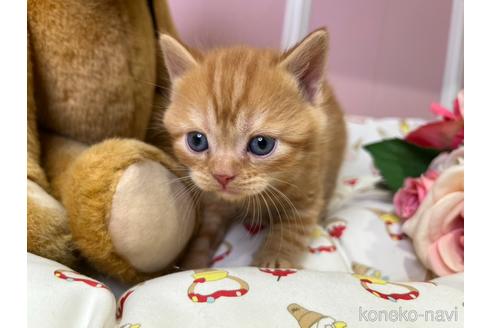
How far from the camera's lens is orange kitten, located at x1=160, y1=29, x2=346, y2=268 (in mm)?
951

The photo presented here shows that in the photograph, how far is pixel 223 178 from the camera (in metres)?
0.94

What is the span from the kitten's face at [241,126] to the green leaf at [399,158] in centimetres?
43

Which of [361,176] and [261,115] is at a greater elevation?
[261,115]

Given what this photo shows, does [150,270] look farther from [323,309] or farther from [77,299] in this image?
[323,309]

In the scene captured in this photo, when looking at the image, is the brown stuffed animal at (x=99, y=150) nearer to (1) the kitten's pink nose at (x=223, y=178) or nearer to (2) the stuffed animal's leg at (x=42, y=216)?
(2) the stuffed animal's leg at (x=42, y=216)

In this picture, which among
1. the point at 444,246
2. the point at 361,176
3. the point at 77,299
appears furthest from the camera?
the point at 361,176

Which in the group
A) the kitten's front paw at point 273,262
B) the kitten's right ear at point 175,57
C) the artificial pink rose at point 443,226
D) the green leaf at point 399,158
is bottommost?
the kitten's front paw at point 273,262

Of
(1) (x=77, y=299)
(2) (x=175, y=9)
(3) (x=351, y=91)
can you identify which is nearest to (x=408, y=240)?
(1) (x=77, y=299)

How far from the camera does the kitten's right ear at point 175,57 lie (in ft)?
3.43

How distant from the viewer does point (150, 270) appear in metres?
0.98

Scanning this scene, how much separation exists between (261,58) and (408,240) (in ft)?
1.99

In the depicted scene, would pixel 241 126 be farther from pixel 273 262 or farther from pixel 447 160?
pixel 447 160

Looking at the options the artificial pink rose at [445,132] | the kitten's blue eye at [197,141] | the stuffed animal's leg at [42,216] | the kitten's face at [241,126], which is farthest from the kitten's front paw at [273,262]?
the artificial pink rose at [445,132]

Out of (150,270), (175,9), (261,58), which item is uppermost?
(175,9)
